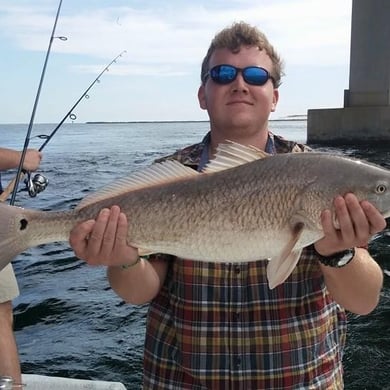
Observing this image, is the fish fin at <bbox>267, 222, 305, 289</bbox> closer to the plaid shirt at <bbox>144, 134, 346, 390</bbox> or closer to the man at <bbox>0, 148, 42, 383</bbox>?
the plaid shirt at <bbox>144, 134, 346, 390</bbox>

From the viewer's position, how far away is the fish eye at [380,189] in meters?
2.55

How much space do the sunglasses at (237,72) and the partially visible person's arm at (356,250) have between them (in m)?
0.75

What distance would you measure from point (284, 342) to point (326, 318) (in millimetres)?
268

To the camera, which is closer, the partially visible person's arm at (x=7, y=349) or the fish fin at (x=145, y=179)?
the fish fin at (x=145, y=179)

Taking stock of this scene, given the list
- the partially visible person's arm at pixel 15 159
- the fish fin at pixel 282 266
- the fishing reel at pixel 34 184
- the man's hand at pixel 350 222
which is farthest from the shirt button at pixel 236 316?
the fishing reel at pixel 34 184

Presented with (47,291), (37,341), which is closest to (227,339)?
(37,341)

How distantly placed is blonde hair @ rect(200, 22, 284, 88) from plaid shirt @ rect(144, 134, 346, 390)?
3.31 feet

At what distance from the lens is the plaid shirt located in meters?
2.66

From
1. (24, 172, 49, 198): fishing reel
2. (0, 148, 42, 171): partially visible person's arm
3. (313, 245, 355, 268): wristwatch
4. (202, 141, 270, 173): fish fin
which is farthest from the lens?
(24, 172, 49, 198): fishing reel

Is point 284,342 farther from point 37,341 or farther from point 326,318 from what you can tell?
point 37,341

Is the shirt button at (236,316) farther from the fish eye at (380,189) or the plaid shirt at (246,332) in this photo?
the fish eye at (380,189)

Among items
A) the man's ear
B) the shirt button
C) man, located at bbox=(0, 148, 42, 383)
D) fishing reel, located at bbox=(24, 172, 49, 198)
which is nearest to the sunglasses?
the man's ear

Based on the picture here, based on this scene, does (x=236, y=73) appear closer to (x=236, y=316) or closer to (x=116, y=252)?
(x=116, y=252)

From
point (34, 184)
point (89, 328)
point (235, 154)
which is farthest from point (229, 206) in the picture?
point (89, 328)
